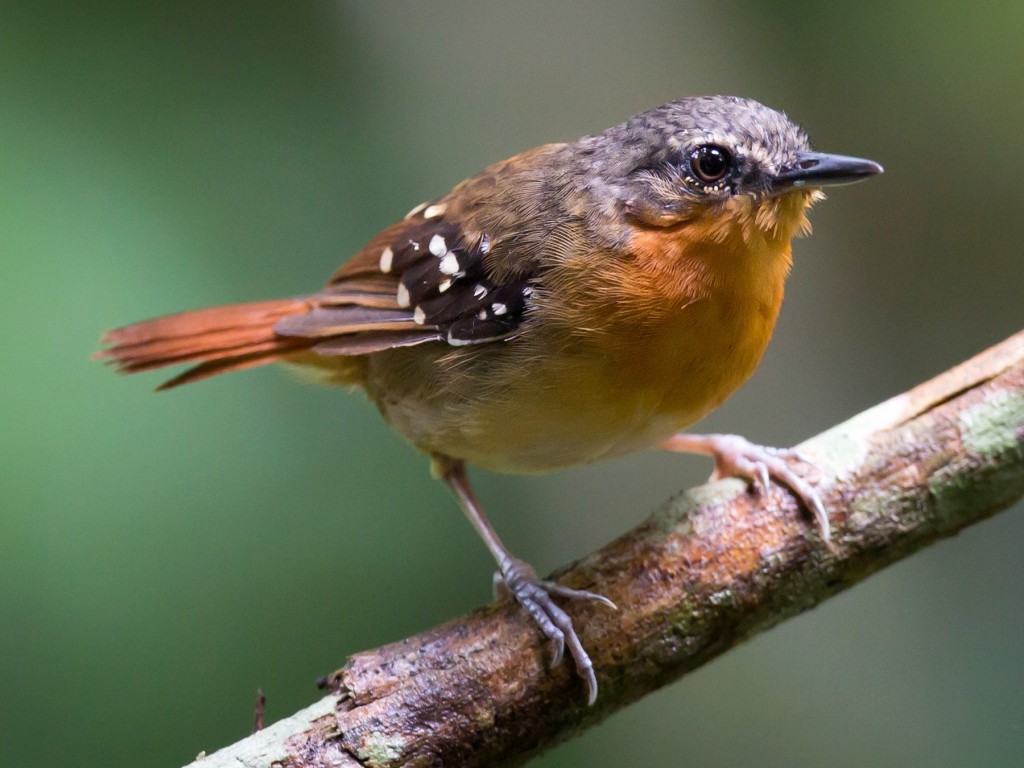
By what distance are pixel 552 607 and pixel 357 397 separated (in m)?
1.83

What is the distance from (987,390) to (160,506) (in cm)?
270

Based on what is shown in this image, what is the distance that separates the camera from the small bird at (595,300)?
84.3 inches

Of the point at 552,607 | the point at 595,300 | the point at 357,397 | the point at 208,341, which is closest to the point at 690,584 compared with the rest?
→ the point at 552,607

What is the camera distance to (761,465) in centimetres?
245

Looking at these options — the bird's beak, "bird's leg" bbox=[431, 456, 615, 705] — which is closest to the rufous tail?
"bird's leg" bbox=[431, 456, 615, 705]

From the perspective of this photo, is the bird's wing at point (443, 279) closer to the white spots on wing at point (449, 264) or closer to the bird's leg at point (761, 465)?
the white spots on wing at point (449, 264)

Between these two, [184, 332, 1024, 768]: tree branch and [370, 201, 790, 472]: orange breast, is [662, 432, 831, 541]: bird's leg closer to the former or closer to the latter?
[184, 332, 1024, 768]: tree branch

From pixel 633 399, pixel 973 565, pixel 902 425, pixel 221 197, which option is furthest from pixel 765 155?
pixel 973 565

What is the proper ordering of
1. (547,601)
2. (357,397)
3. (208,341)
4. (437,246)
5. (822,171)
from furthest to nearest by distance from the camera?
1. (357,397)
2. (208,341)
3. (437,246)
4. (547,601)
5. (822,171)

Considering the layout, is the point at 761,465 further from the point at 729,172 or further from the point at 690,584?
the point at 729,172

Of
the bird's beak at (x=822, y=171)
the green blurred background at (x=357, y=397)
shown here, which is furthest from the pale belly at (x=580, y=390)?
the green blurred background at (x=357, y=397)

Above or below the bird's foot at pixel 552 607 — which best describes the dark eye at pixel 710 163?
above

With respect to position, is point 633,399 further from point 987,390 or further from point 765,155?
point 987,390

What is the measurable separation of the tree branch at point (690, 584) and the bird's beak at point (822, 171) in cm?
69
